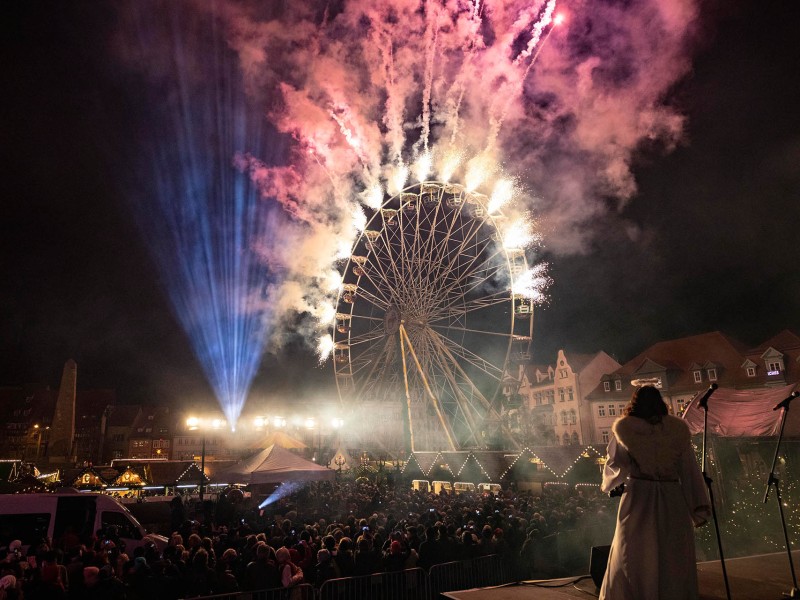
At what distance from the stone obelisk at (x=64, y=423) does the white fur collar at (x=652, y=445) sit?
233 feet

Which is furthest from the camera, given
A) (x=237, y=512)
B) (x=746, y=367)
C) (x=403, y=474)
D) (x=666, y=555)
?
(x=746, y=367)

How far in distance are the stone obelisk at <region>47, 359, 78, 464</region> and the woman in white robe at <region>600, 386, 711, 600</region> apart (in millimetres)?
70864

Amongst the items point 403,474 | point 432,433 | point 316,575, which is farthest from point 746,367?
point 316,575

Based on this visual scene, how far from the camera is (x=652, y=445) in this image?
14.6ft

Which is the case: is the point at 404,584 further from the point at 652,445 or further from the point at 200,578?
the point at 652,445

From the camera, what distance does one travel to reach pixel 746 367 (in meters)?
37.2

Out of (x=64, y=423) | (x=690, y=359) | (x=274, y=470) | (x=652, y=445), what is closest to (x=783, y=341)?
(x=690, y=359)

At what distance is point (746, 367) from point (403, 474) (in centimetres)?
2609

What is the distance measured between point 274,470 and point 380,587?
10433mm

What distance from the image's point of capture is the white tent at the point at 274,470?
16984 millimetres

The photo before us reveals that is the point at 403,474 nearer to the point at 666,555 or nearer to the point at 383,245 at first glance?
the point at 383,245

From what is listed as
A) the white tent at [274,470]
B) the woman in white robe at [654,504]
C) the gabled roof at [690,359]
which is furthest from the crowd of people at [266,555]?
the gabled roof at [690,359]

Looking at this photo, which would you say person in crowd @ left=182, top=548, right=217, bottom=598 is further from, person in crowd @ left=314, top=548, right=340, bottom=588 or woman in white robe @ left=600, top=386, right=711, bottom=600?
woman in white robe @ left=600, top=386, right=711, bottom=600

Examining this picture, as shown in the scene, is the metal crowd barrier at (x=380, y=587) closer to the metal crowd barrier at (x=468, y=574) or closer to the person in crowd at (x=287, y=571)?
the metal crowd barrier at (x=468, y=574)
